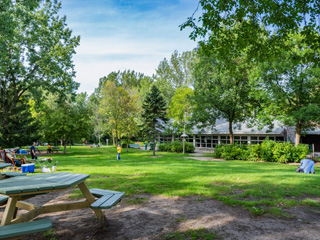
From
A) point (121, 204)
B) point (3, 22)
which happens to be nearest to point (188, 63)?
point (3, 22)

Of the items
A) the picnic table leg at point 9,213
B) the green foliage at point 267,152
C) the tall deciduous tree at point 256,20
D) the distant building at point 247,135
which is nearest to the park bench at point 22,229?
the picnic table leg at point 9,213

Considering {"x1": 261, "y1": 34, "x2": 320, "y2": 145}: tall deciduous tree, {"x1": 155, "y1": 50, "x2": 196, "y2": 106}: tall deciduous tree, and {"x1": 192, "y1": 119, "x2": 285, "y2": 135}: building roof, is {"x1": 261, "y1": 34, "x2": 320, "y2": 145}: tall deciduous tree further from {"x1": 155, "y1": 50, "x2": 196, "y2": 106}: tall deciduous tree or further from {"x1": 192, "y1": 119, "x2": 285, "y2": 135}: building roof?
{"x1": 155, "y1": 50, "x2": 196, "y2": 106}: tall deciduous tree

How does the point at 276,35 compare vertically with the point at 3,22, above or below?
below

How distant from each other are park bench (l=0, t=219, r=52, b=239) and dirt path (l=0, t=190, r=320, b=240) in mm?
979

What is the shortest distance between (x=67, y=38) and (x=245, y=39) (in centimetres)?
2579

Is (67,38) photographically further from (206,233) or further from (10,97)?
(206,233)

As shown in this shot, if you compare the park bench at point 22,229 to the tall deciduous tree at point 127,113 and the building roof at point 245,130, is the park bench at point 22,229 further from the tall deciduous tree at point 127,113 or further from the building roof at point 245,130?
the tall deciduous tree at point 127,113

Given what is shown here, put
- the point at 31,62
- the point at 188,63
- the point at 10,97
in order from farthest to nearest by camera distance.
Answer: the point at 188,63
the point at 10,97
the point at 31,62

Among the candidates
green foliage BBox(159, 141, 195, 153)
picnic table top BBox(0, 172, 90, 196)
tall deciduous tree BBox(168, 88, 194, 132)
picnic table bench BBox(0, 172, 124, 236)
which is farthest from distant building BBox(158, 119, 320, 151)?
picnic table top BBox(0, 172, 90, 196)

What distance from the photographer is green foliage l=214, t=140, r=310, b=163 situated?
2091 centimetres

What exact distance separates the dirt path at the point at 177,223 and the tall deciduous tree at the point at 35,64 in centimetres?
2387

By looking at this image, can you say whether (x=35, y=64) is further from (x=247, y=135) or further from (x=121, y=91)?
(x=247, y=135)

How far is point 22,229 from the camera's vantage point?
3.24 metres

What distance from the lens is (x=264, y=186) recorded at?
7445mm
